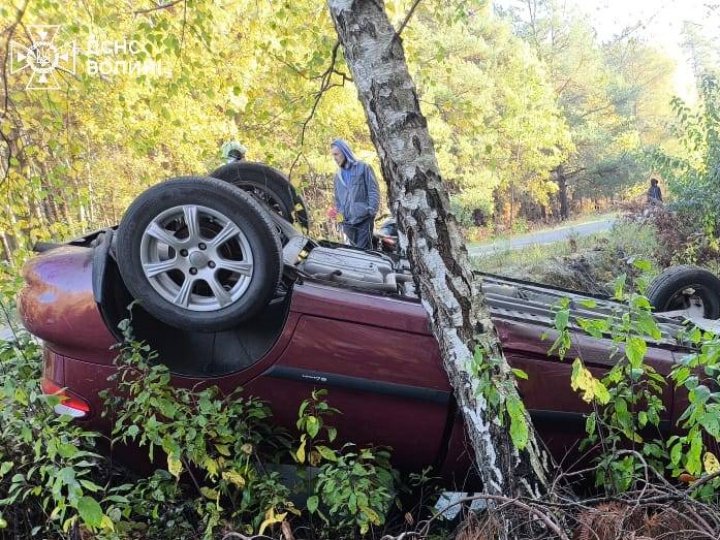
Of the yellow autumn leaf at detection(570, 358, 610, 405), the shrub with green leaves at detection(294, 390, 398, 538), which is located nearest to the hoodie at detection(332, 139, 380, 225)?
the shrub with green leaves at detection(294, 390, 398, 538)

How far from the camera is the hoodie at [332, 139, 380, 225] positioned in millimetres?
5492

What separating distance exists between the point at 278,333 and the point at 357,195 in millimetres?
3208

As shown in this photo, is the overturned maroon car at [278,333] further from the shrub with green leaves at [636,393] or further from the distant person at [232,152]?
the distant person at [232,152]

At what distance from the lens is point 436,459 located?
2580mm

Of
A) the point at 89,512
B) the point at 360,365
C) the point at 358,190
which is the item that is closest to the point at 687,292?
the point at 360,365

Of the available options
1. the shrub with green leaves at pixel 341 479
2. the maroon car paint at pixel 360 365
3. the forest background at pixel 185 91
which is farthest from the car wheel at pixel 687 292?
the shrub with green leaves at pixel 341 479

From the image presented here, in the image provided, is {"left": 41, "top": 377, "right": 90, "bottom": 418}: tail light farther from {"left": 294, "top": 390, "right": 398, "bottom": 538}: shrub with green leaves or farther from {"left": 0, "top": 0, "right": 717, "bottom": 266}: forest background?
{"left": 0, "top": 0, "right": 717, "bottom": 266}: forest background

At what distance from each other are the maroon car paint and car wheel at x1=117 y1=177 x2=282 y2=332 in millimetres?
233

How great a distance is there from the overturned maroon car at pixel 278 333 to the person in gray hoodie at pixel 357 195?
9.73ft

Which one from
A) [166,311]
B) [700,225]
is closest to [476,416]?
[166,311]


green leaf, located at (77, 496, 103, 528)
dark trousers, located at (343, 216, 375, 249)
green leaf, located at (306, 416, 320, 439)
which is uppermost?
dark trousers, located at (343, 216, 375, 249)

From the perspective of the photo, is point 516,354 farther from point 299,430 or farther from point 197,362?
point 197,362

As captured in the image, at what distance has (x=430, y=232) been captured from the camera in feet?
6.54

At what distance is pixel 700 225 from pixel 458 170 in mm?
14049
